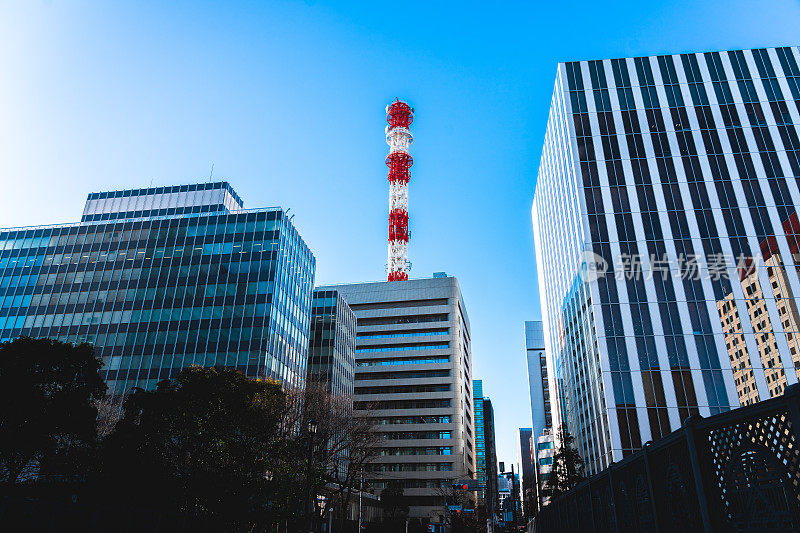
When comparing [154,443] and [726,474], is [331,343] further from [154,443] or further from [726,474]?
[726,474]

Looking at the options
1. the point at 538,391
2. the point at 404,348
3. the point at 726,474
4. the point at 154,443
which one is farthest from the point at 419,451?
the point at 538,391

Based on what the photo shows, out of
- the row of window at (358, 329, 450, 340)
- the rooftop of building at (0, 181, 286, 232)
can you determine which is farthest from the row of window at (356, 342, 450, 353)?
the rooftop of building at (0, 181, 286, 232)

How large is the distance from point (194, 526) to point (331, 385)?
54763 millimetres

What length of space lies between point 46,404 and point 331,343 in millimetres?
56912

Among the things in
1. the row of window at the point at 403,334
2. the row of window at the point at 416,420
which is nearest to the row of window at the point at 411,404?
the row of window at the point at 416,420

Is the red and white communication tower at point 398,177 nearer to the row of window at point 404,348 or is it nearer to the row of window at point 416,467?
the row of window at point 404,348

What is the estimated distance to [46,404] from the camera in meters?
24.8

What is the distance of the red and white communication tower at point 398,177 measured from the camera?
111m

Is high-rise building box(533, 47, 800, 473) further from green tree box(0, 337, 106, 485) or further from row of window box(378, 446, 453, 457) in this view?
green tree box(0, 337, 106, 485)

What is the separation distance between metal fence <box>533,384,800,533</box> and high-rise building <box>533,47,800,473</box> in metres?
43.6

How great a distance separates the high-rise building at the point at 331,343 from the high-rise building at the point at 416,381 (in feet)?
30.5

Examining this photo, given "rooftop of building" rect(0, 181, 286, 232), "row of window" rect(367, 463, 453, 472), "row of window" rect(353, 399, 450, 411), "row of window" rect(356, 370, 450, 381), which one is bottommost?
"row of window" rect(367, 463, 453, 472)

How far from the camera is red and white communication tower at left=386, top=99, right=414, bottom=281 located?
11119 cm

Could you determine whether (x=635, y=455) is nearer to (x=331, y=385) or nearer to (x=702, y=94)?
(x=702, y=94)
